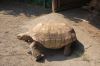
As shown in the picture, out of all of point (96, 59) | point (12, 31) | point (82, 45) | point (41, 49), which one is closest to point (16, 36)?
point (12, 31)

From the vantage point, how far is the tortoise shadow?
20.7 ft

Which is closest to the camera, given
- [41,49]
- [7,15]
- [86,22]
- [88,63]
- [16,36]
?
[88,63]

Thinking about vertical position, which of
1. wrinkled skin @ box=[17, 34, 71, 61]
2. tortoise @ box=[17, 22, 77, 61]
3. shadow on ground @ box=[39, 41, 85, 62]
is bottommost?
shadow on ground @ box=[39, 41, 85, 62]

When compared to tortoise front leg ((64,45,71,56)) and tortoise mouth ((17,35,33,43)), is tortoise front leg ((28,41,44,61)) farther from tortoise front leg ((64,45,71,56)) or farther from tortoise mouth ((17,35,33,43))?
tortoise front leg ((64,45,71,56))

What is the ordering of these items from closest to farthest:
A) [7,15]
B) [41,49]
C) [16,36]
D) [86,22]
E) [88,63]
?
[88,63] < [41,49] < [16,36] < [86,22] < [7,15]

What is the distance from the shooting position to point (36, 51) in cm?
632

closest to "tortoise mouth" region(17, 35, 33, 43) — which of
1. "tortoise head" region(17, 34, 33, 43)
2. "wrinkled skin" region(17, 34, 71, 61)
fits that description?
"tortoise head" region(17, 34, 33, 43)

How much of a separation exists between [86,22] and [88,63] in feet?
8.27

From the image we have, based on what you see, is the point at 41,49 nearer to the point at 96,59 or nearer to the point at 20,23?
the point at 96,59

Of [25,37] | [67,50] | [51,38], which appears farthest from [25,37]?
[67,50]

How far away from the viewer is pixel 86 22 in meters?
8.25

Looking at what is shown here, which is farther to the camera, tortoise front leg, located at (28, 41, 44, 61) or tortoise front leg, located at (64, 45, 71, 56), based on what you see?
tortoise front leg, located at (64, 45, 71, 56)

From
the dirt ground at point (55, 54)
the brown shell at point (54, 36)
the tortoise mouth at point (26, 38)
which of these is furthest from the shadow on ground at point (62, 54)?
the tortoise mouth at point (26, 38)

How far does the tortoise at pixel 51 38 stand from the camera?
6281mm
